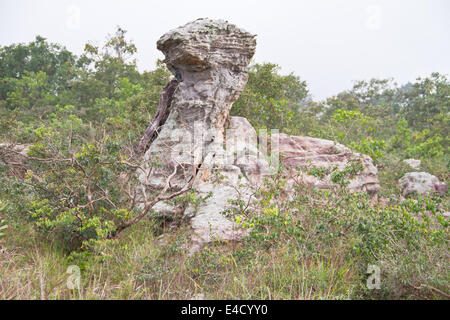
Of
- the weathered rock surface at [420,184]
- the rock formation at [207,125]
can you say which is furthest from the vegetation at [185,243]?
the weathered rock surface at [420,184]

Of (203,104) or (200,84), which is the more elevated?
(200,84)

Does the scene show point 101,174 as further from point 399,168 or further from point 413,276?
point 399,168

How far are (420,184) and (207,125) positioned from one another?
5699mm

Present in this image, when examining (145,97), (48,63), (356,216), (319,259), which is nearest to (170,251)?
(319,259)

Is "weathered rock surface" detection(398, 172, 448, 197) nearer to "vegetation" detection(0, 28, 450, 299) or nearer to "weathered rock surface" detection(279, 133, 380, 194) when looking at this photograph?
"weathered rock surface" detection(279, 133, 380, 194)

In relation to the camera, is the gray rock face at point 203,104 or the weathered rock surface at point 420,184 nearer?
the gray rock face at point 203,104

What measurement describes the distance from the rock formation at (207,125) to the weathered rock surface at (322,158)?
0.02 metres

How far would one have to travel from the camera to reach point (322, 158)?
6.50m

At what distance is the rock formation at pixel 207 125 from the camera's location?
549 cm

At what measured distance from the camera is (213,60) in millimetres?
6027

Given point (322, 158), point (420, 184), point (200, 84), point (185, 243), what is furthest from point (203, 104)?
point (420, 184)

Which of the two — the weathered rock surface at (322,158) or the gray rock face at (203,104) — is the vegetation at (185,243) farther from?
the weathered rock surface at (322,158)

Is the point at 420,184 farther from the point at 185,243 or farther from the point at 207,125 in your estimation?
the point at 185,243

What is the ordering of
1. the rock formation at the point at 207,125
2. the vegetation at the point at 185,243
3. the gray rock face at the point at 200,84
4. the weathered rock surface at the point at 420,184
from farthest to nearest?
the weathered rock surface at the point at 420,184, the gray rock face at the point at 200,84, the rock formation at the point at 207,125, the vegetation at the point at 185,243
